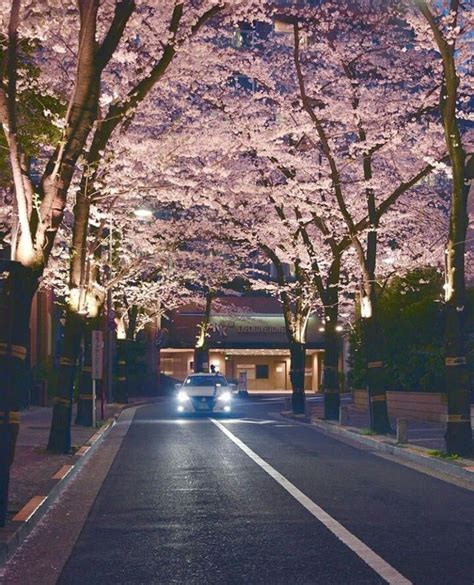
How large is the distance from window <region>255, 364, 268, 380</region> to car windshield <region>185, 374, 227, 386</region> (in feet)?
152

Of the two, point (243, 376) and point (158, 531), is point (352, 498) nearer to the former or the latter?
point (158, 531)

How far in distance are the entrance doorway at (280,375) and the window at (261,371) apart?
3.24 feet

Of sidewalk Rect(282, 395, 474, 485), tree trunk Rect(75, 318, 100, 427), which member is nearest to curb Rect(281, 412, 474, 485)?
sidewalk Rect(282, 395, 474, 485)

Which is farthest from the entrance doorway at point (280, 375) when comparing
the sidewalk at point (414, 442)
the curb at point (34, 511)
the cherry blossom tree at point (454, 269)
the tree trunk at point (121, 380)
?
the cherry blossom tree at point (454, 269)

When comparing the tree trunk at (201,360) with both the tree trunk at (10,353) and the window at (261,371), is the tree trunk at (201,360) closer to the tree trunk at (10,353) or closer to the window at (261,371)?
the window at (261,371)

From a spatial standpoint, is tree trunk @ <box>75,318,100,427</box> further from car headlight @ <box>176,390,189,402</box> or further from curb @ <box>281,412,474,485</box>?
car headlight @ <box>176,390,189,402</box>

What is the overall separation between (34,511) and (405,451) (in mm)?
11205

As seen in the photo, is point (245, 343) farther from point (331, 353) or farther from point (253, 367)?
point (331, 353)

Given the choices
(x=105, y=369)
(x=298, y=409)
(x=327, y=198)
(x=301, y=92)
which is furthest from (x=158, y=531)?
(x=105, y=369)

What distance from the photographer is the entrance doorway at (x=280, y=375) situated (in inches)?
3401

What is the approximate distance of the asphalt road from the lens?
8.67m

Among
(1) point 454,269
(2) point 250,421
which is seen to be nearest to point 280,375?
(2) point 250,421

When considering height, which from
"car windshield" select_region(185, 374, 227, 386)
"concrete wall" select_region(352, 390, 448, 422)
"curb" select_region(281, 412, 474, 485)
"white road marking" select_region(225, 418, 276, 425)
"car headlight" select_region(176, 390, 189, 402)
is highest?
→ "car windshield" select_region(185, 374, 227, 386)

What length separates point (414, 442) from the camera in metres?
23.6
